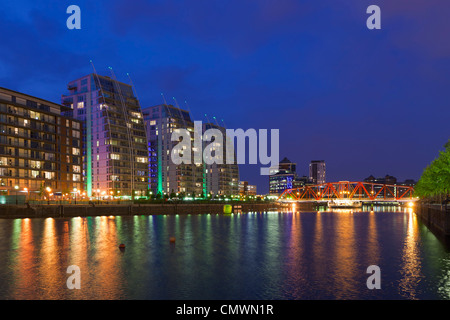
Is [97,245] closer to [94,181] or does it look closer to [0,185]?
[0,185]

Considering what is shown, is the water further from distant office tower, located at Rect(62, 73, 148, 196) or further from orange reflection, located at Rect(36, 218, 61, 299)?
distant office tower, located at Rect(62, 73, 148, 196)

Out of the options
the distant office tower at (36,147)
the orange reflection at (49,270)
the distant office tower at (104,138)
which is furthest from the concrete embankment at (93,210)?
the orange reflection at (49,270)

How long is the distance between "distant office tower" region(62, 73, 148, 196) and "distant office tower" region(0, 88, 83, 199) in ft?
65.7

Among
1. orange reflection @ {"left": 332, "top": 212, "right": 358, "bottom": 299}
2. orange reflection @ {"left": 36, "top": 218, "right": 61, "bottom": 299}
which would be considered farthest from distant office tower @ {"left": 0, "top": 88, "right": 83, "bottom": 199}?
orange reflection @ {"left": 332, "top": 212, "right": 358, "bottom": 299}

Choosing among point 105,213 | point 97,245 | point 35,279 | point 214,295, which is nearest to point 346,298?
point 214,295

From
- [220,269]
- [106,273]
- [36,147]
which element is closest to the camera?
[106,273]

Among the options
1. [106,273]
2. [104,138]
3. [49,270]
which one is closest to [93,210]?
[104,138]

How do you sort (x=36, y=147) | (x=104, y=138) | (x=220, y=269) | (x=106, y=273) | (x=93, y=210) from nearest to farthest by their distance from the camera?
(x=106, y=273) < (x=220, y=269) < (x=93, y=210) < (x=36, y=147) < (x=104, y=138)

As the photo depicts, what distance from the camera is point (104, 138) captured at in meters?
189

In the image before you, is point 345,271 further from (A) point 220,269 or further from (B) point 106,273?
(B) point 106,273

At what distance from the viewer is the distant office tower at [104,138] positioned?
Result: 188 m

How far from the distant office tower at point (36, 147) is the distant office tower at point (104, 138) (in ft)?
65.7

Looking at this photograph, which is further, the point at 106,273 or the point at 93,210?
the point at 93,210

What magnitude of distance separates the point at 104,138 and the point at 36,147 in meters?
41.4
